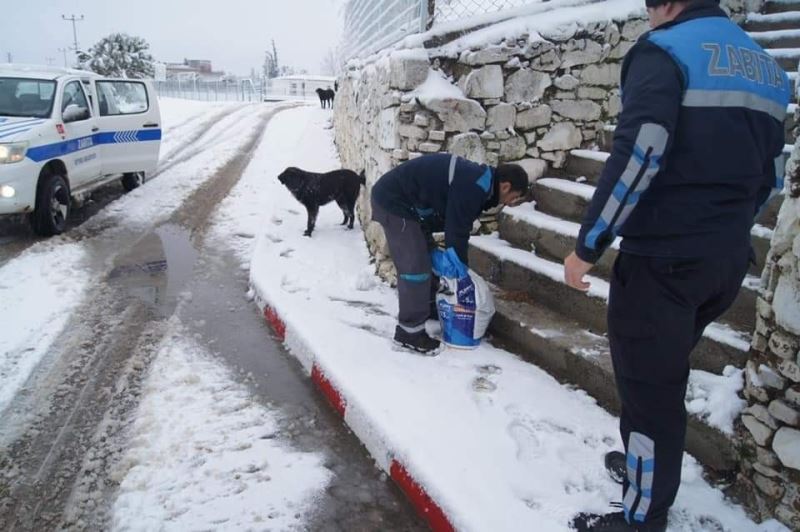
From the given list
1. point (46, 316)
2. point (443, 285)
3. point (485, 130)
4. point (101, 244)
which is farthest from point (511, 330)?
point (101, 244)

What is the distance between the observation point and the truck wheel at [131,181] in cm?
945

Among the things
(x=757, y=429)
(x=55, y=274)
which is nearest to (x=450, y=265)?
(x=757, y=429)

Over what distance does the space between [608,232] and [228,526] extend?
211 centimetres

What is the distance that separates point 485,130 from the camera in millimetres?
4926

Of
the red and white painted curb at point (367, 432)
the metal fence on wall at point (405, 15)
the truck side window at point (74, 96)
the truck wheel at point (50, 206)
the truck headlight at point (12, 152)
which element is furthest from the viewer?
the truck side window at point (74, 96)

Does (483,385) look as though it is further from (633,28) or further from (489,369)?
(633,28)

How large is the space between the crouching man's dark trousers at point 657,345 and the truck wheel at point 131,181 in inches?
371

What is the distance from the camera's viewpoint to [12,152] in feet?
20.0

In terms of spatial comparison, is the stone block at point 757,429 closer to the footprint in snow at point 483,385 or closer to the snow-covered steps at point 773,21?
the footprint in snow at point 483,385

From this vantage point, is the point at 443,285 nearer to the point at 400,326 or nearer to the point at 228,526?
→ the point at 400,326

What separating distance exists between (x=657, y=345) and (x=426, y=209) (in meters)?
2.14

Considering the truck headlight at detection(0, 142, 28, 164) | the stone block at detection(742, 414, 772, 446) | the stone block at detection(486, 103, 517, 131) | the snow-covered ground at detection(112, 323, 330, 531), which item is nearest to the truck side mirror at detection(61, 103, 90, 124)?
the truck headlight at detection(0, 142, 28, 164)

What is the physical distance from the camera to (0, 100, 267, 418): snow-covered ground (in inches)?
155

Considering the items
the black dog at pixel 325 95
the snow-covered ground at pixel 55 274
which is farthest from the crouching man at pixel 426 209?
the black dog at pixel 325 95
